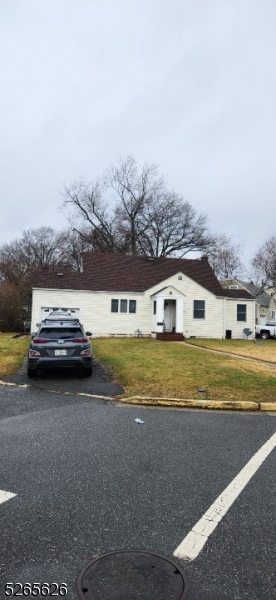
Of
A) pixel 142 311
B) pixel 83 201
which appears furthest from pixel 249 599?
pixel 83 201

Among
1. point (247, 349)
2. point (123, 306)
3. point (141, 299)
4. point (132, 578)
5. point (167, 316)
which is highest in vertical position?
point (141, 299)

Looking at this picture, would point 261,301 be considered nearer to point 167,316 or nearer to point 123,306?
point 167,316

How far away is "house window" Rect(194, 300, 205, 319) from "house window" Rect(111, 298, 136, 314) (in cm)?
459

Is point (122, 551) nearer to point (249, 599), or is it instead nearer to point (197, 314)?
point (249, 599)

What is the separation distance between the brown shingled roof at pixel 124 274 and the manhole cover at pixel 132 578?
23.2 meters

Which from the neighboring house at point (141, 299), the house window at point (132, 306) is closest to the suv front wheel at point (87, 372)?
the neighboring house at point (141, 299)

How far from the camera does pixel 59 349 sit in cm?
1003

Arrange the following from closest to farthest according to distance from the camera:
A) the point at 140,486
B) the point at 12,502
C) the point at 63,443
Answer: the point at 12,502 < the point at 140,486 < the point at 63,443

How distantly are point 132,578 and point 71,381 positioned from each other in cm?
749

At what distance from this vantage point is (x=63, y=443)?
5.09 m

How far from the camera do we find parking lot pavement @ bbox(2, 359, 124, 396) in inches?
344

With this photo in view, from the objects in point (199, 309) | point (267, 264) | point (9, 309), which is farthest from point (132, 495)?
point (267, 264)

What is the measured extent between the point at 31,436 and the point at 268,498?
3313mm

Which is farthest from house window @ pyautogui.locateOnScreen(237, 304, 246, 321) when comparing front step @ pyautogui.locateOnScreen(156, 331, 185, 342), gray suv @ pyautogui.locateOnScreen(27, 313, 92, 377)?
gray suv @ pyautogui.locateOnScreen(27, 313, 92, 377)
